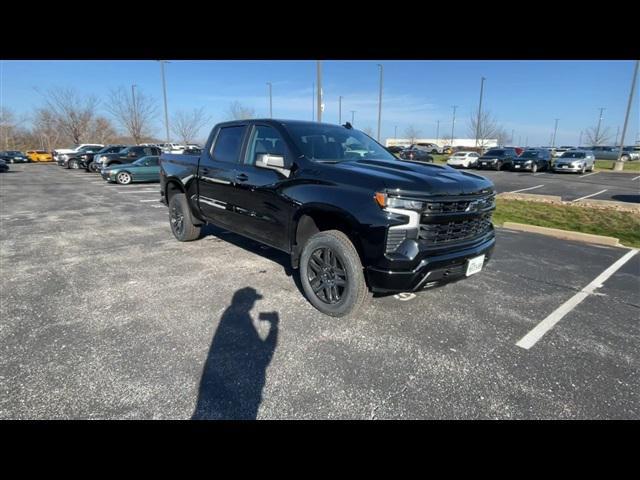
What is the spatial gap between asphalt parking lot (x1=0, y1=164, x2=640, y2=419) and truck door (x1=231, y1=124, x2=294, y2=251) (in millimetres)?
653

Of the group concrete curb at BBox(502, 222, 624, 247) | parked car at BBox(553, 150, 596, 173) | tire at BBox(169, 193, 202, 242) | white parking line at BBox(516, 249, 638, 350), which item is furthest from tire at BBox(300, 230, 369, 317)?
parked car at BBox(553, 150, 596, 173)

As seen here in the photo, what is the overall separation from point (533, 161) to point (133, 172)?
1039 inches

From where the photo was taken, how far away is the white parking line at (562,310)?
3141 mm

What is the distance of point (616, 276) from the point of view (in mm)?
4785

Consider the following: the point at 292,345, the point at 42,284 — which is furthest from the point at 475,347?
the point at 42,284

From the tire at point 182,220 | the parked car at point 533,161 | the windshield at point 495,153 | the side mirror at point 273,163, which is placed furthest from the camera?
the windshield at point 495,153

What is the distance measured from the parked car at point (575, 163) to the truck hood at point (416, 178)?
26.2m

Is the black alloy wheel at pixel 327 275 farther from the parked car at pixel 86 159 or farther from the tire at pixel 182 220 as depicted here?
the parked car at pixel 86 159

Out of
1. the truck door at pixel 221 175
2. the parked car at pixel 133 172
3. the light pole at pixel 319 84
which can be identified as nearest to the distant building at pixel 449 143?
the parked car at pixel 133 172

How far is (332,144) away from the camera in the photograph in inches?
160

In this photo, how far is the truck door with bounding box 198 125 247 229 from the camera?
463cm

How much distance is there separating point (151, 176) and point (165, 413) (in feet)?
56.5
